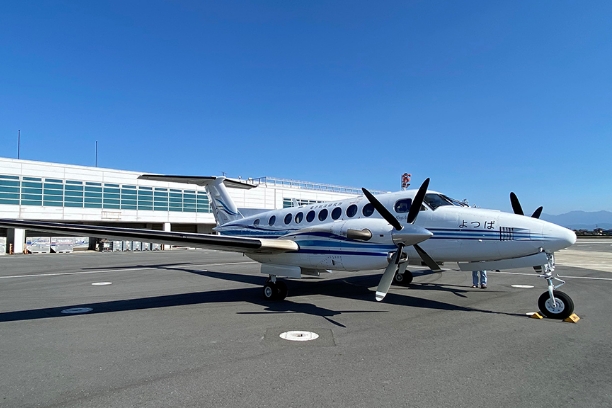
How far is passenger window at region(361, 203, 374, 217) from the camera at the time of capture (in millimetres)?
11375

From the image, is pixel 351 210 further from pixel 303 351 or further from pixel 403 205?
pixel 303 351

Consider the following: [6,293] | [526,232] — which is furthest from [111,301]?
[526,232]

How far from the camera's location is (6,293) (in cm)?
1302

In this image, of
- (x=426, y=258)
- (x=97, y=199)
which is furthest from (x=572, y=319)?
(x=97, y=199)

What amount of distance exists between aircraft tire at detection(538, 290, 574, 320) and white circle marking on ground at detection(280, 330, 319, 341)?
5.66m

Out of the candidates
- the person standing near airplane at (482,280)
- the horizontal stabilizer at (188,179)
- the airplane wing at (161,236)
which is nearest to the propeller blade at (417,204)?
the airplane wing at (161,236)

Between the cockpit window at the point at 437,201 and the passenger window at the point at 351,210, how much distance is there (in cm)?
227

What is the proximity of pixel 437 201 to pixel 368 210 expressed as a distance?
207 centimetres

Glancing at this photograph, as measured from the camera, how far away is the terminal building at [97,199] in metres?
37.9

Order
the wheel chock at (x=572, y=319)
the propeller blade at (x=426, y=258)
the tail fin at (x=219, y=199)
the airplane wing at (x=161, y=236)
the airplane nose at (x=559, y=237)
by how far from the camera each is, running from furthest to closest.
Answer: the tail fin at (x=219, y=199)
the propeller blade at (x=426, y=258)
the airplane nose at (x=559, y=237)
the airplane wing at (x=161, y=236)
the wheel chock at (x=572, y=319)

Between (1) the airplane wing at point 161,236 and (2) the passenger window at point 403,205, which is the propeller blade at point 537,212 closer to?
(2) the passenger window at point 403,205

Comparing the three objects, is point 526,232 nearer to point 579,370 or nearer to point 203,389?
point 579,370

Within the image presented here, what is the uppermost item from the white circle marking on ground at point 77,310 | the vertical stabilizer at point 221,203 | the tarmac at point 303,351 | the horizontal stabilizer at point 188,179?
the horizontal stabilizer at point 188,179

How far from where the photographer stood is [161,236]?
9.41 m
